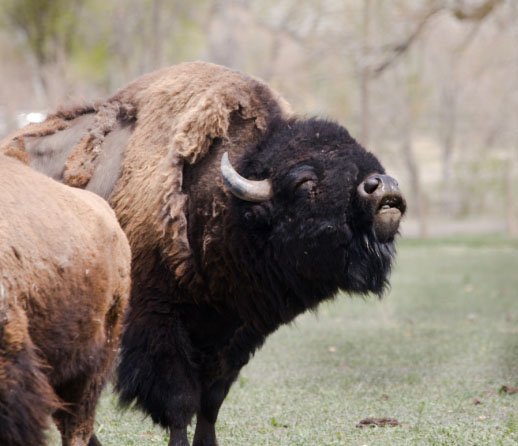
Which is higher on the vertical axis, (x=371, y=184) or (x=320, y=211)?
(x=371, y=184)

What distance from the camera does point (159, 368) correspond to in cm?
605

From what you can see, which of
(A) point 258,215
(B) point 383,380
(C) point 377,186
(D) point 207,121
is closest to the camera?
(C) point 377,186

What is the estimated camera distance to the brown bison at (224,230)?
6012 millimetres

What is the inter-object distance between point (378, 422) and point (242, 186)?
2.08 metres

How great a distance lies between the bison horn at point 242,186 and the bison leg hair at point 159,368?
821 mm

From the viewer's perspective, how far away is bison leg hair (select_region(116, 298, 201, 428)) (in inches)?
237

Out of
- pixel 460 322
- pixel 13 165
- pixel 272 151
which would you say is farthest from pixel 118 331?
pixel 460 322

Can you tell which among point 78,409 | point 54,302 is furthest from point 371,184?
point 54,302

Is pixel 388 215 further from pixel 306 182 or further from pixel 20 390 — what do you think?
pixel 20 390

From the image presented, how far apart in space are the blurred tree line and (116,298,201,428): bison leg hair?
13.0 metres

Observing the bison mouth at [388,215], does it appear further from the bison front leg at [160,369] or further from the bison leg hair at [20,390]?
the bison leg hair at [20,390]

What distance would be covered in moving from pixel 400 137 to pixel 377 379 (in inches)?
1279

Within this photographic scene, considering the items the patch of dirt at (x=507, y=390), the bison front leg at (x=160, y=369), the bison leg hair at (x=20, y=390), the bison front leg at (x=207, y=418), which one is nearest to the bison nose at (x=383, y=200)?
the bison front leg at (x=160, y=369)

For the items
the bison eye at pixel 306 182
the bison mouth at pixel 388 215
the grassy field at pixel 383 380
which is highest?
the bison eye at pixel 306 182
